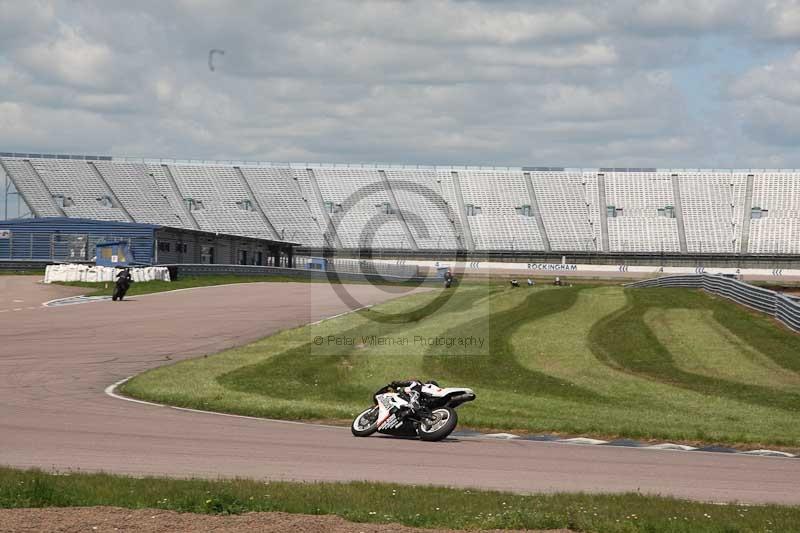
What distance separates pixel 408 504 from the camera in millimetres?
10070

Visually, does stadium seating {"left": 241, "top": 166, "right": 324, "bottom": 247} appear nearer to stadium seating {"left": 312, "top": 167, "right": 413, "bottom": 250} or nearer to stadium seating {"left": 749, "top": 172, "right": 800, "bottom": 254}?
stadium seating {"left": 312, "top": 167, "right": 413, "bottom": 250}

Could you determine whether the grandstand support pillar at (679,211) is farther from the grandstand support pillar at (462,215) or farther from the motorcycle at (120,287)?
the motorcycle at (120,287)

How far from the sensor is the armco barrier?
3569 centimetres

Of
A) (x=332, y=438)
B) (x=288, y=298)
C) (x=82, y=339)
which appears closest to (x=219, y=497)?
(x=332, y=438)

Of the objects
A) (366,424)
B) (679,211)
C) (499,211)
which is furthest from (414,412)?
(679,211)

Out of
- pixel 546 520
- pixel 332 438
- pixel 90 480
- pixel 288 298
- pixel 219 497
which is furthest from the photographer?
pixel 288 298

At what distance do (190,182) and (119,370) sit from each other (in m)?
88.3

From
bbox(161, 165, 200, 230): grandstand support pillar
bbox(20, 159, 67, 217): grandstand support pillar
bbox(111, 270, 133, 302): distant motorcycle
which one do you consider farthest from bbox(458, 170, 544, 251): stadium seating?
bbox(111, 270, 133, 302): distant motorcycle

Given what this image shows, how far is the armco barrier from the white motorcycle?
22.1m

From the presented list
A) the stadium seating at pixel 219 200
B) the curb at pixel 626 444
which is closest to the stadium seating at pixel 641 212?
the stadium seating at pixel 219 200

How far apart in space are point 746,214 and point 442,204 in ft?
107

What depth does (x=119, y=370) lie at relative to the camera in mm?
25531

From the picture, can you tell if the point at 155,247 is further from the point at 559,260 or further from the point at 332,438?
the point at 332,438

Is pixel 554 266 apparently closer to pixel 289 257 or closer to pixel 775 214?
pixel 775 214
